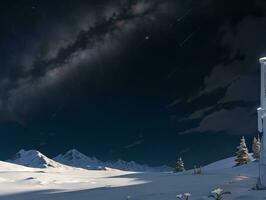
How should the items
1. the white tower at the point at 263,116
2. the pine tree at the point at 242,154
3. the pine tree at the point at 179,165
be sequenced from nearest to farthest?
the white tower at the point at 263,116
the pine tree at the point at 242,154
the pine tree at the point at 179,165

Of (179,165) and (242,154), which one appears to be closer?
(242,154)

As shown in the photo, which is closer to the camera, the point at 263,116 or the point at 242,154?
the point at 263,116

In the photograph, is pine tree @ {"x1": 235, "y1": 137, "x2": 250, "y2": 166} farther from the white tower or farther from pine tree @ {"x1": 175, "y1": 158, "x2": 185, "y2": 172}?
the white tower

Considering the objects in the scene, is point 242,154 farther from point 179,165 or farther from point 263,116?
point 263,116

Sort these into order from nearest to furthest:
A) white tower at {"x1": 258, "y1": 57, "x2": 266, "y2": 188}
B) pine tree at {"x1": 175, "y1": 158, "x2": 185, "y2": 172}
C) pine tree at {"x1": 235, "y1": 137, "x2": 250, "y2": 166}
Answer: white tower at {"x1": 258, "y1": 57, "x2": 266, "y2": 188}
pine tree at {"x1": 235, "y1": 137, "x2": 250, "y2": 166}
pine tree at {"x1": 175, "y1": 158, "x2": 185, "y2": 172}

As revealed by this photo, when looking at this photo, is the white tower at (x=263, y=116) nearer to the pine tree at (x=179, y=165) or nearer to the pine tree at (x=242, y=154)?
the pine tree at (x=242, y=154)

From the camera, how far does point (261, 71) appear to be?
72.1 ft

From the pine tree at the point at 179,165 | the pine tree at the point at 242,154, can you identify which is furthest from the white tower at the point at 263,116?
the pine tree at the point at 179,165

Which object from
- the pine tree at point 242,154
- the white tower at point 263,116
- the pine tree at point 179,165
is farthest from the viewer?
the pine tree at point 179,165

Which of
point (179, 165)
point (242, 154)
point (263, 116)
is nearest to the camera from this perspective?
point (263, 116)

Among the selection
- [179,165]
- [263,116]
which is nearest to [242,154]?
[179,165]

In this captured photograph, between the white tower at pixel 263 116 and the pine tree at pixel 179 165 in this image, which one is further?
the pine tree at pixel 179 165

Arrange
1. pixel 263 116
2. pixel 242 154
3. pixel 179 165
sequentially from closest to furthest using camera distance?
pixel 263 116
pixel 242 154
pixel 179 165

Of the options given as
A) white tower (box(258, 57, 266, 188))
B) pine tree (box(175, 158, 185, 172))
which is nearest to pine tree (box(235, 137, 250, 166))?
pine tree (box(175, 158, 185, 172))
